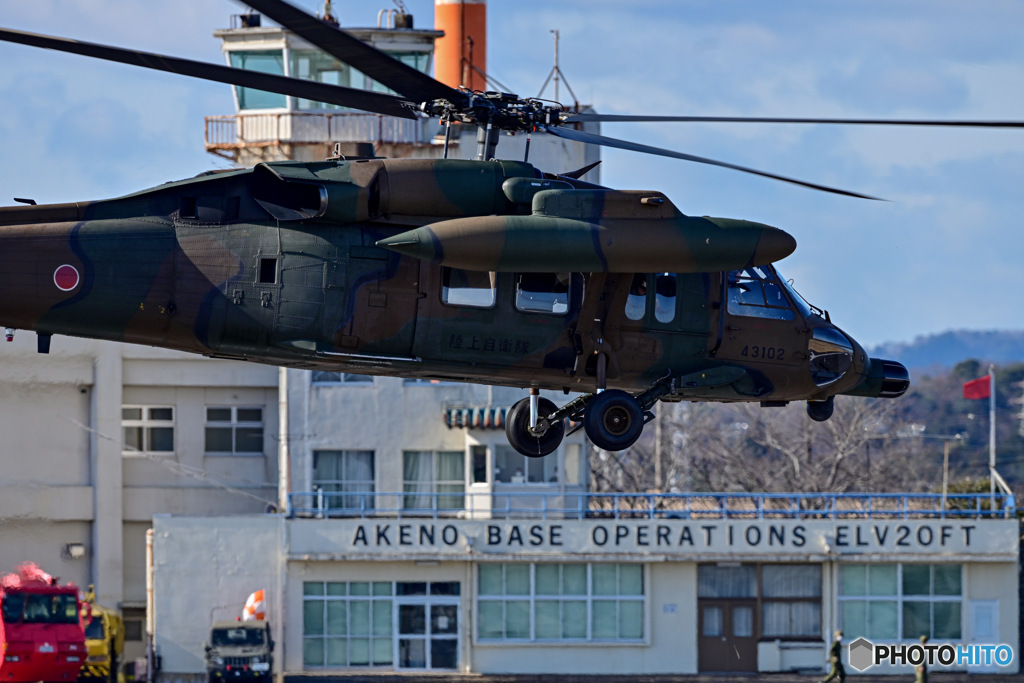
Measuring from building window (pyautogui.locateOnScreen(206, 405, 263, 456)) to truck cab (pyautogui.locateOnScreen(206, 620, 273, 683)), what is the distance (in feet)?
31.2

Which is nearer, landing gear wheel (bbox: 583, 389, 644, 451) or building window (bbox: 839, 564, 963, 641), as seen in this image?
landing gear wheel (bbox: 583, 389, 644, 451)

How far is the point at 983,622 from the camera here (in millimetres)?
38688

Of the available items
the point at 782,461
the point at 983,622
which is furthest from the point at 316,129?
the point at 782,461

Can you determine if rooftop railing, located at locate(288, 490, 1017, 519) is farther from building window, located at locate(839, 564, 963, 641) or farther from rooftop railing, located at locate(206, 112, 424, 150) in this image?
rooftop railing, located at locate(206, 112, 424, 150)

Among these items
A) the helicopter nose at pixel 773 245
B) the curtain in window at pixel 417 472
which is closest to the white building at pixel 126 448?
the curtain in window at pixel 417 472

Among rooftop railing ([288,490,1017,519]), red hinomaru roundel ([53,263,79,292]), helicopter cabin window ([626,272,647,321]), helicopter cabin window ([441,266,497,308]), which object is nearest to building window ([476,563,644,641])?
rooftop railing ([288,490,1017,519])

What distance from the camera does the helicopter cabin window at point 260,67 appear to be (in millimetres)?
42312

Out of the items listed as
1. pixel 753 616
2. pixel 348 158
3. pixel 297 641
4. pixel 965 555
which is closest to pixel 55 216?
pixel 348 158

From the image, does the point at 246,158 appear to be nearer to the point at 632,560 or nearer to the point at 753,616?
the point at 632,560

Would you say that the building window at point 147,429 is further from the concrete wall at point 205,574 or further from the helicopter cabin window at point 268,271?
the helicopter cabin window at point 268,271

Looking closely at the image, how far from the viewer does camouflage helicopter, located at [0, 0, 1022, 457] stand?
17656mm

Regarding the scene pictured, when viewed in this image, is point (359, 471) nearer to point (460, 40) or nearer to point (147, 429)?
point (147, 429)

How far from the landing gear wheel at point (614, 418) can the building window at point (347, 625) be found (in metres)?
19.6

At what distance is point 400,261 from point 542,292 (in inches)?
69.7
